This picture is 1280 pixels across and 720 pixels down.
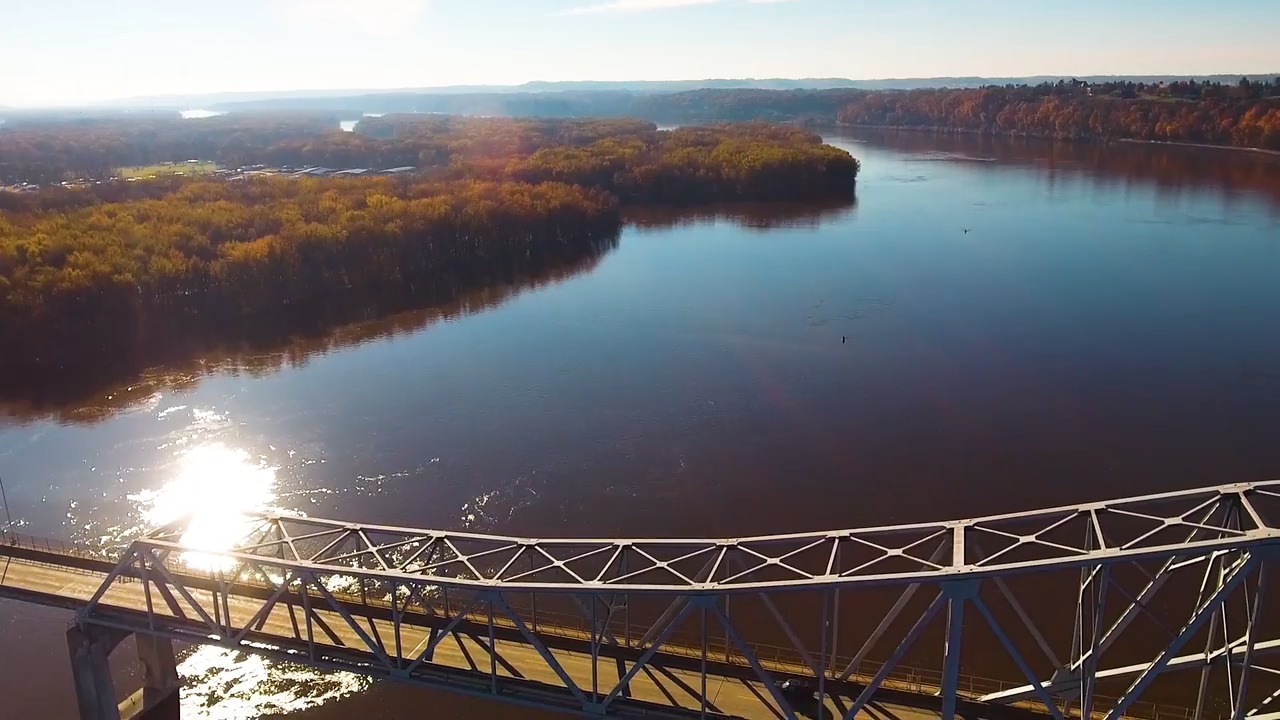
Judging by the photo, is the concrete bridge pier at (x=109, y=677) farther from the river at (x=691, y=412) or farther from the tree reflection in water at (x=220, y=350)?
the tree reflection in water at (x=220, y=350)

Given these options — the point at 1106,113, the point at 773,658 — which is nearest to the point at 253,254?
the point at 773,658

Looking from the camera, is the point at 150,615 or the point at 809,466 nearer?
the point at 150,615

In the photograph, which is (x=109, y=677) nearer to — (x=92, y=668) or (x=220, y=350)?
(x=92, y=668)

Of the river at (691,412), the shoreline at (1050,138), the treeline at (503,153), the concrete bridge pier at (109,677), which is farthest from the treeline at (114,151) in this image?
the shoreline at (1050,138)

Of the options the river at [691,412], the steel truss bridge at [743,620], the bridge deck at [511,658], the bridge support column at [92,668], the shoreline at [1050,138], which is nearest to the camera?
the steel truss bridge at [743,620]

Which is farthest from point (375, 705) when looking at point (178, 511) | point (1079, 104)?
point (1079, 104)

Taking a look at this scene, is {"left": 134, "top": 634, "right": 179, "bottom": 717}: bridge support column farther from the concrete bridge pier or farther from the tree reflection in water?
the tree reflection in water

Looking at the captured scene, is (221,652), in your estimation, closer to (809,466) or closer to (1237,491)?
(809,466)
